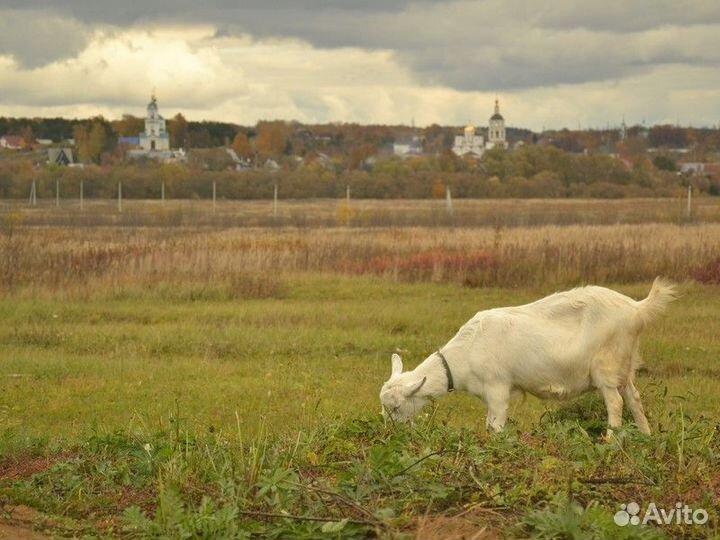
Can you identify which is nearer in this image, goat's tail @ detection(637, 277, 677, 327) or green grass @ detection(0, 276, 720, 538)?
green grass @ detection(0, 276, 720, 538)

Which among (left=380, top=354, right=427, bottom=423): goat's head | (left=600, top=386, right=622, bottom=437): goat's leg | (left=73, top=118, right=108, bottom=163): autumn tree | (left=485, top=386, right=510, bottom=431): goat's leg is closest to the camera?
(left=600, top=386, right=622, bottom=437): goat's leg

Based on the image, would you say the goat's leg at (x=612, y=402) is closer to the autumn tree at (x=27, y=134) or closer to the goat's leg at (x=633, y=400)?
the goat's leg at (x=633, y=400)

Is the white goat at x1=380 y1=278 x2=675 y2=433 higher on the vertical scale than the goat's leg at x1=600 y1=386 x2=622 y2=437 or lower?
higher

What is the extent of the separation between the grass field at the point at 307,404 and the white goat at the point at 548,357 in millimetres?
363

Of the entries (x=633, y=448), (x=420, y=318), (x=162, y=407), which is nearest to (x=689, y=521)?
(x=633, y=448)

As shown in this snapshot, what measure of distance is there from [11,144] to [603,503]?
156 metres

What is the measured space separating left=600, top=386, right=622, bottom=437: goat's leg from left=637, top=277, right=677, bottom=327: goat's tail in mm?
749

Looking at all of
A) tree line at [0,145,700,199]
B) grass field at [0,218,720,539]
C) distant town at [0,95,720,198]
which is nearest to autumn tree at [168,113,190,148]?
distant town at [0,95,720,198]

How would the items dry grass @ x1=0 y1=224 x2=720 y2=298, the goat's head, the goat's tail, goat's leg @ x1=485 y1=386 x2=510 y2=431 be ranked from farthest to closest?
1. dry grass @ x1=0 y1=224 x2=720 y2=298
2. the goat's tail
3. goat's leg @ x1=485 y1=386 x2=510 y2=431
4. the goat's head

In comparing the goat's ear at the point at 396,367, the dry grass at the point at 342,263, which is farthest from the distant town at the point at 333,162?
the goat's ear at the point at 396,367

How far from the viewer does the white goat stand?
1015 cm

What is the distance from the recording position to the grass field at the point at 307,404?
20.0ft

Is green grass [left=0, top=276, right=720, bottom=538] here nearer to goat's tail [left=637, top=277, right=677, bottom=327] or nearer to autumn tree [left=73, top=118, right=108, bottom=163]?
goat's tail [left=637, top=277, right=677, bottom=327]

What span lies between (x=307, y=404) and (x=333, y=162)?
11724 centimetres
